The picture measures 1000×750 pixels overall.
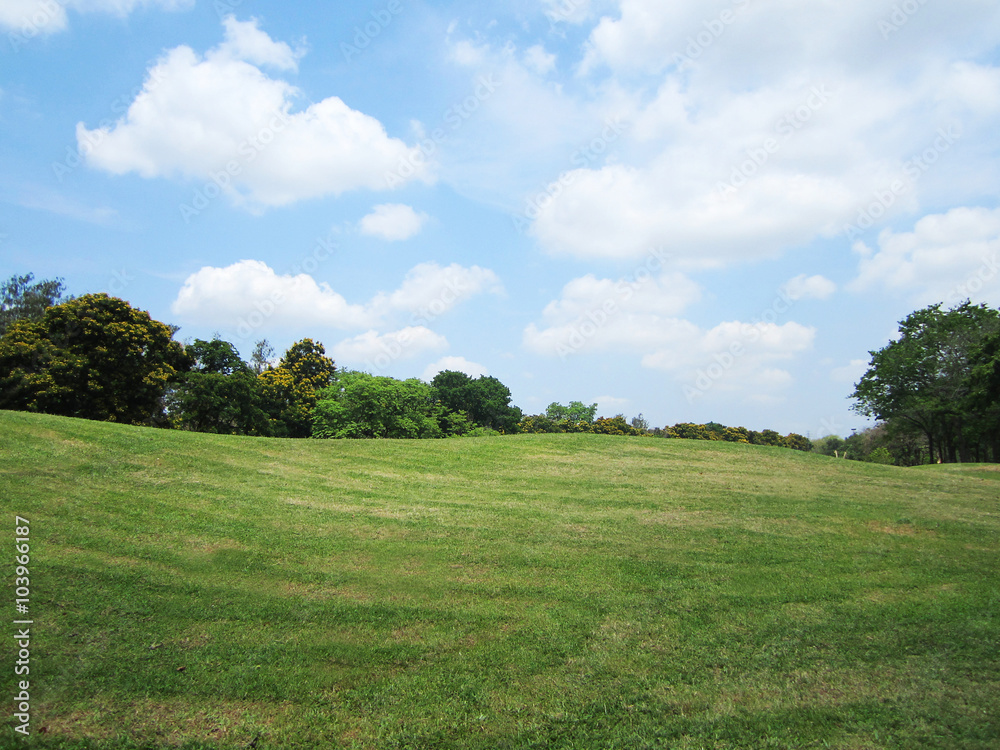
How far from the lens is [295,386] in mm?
58344

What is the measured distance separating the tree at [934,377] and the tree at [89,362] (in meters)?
55.1

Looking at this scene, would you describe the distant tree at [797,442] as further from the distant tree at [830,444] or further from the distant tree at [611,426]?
the distant tree at [611,426]

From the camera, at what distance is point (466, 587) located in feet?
33.2

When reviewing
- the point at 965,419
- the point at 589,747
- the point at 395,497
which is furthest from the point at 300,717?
the point at 965,419

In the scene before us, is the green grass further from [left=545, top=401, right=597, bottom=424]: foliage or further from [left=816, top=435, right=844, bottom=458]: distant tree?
[left=816, top=435, right=844, bottom=458]: distant tree

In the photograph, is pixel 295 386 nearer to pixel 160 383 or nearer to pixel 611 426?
pixel 160 383

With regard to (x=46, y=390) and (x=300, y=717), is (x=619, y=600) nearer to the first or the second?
(x=300, y=717)

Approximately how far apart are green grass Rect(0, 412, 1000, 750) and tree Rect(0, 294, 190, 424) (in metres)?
15.2

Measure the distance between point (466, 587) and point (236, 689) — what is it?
429 cm

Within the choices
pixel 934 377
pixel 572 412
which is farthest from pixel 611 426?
pixel 934 377

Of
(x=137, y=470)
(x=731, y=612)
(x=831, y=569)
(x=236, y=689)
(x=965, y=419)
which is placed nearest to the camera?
(x=236, y=689)

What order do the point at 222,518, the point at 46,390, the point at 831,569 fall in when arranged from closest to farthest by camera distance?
the point at 831,569, the point at 222,518, the point at 46,390

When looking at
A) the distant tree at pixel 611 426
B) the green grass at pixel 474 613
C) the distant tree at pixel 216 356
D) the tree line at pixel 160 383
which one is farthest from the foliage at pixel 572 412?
the green grass at pixel 474 613

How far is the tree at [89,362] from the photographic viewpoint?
29.2 metres
